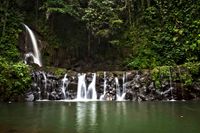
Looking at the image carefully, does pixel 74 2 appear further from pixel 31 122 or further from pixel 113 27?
pixel 31 122

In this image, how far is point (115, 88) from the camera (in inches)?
930

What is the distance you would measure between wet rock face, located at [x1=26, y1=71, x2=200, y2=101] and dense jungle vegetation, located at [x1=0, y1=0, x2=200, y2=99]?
3119mm

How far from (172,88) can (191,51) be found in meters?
4.54

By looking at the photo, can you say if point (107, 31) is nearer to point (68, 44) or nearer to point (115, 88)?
point (68, 44)

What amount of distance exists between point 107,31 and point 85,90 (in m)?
6.64

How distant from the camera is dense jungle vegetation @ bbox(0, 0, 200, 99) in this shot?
26938mm

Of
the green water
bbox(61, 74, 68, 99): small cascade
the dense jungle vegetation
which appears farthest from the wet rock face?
the green water

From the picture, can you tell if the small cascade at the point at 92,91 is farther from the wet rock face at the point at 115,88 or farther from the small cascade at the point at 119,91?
the small cascade at the point at 119,91

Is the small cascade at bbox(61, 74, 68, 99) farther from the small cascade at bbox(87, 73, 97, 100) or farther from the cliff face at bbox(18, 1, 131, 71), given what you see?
the cliff face at bbox(18, 1, 131, 71)

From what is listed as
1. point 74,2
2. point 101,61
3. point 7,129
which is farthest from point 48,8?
point 7,129

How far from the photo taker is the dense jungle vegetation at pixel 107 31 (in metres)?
26.9

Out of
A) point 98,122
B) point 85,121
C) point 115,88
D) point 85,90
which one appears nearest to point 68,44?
point 85,90

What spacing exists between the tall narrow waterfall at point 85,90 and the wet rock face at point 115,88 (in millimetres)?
189

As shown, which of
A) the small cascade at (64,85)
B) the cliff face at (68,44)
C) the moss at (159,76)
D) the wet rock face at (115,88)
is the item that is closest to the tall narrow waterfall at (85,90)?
the wet rock face at (115,88)
